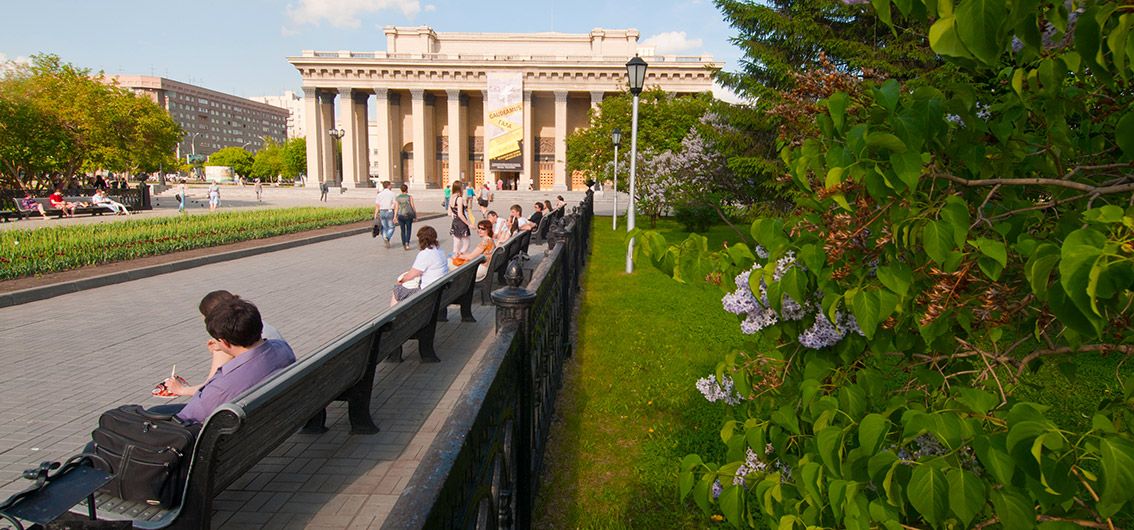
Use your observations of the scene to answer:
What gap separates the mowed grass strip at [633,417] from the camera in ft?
12.8

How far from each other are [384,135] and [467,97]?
10.2 meters

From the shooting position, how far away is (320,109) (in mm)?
72688

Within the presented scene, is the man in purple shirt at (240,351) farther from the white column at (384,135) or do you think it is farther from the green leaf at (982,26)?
the white column at (384,135)

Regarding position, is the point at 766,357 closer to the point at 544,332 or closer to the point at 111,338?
the point at 544,332

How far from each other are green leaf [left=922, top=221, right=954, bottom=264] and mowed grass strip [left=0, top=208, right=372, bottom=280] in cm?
1290

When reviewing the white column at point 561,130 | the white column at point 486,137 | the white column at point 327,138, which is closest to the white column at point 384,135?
the white column at point 327,138

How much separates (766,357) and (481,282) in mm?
7796

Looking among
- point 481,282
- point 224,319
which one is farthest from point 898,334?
point 481,282

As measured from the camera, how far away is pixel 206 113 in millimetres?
177375

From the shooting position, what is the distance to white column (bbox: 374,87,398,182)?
71.8 metres

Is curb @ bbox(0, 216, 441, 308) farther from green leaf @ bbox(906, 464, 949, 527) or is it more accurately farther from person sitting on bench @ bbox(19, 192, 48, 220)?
person sitting on bench @ bbox(19, 192, 48, 220)

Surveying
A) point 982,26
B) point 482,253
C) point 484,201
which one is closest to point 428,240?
point 482,253

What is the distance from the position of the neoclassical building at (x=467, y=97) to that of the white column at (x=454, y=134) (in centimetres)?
11

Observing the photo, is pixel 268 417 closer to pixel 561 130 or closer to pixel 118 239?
pixel 118 239
